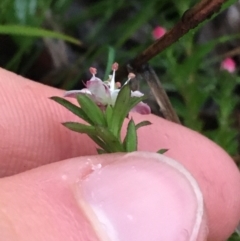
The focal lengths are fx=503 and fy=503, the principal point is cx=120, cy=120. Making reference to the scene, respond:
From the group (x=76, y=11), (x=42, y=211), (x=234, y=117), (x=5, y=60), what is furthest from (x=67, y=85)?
(x=42, y=211)

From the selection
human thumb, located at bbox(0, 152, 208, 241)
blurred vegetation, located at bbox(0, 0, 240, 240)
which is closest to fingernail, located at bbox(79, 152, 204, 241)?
human thumb, located at bbox(0, 152, 208, 241)

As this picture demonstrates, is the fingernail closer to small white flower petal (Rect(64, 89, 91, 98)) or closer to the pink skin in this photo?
the pink skin

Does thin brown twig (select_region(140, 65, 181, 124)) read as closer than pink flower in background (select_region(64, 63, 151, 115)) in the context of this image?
No

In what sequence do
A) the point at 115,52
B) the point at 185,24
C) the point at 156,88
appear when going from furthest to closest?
the point at 115,52
the point at 156,88
the point at 185,24

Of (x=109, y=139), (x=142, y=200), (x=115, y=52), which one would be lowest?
(x=142, y=200)

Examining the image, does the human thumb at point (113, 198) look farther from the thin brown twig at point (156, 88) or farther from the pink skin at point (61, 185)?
the thin brown twig at point (156, 88)

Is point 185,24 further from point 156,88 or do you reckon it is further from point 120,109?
point 156,88

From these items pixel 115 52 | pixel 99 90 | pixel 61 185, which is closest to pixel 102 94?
pixel 99 90
